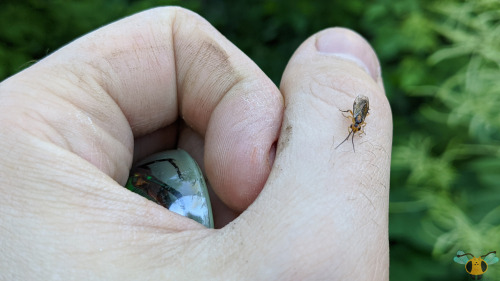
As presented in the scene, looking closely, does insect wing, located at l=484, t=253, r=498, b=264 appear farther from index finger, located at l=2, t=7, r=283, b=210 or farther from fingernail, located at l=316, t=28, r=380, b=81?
index finger, located at l=2, t=7, r=283, b=210

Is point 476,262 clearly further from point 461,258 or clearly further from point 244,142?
point 244,142

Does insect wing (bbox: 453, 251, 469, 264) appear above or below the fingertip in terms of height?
below

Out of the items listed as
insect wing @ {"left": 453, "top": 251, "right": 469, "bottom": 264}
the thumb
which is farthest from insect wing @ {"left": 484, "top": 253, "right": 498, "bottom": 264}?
the thumb

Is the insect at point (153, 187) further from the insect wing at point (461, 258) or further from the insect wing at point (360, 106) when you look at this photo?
the insect wing at point (461, 258)

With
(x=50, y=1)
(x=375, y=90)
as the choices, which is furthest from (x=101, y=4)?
(x=375, y=90)

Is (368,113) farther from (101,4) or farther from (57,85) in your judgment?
(101,4)

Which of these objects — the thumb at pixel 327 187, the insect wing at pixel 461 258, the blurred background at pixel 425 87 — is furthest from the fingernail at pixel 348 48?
the insect wing at pixel 461 258
